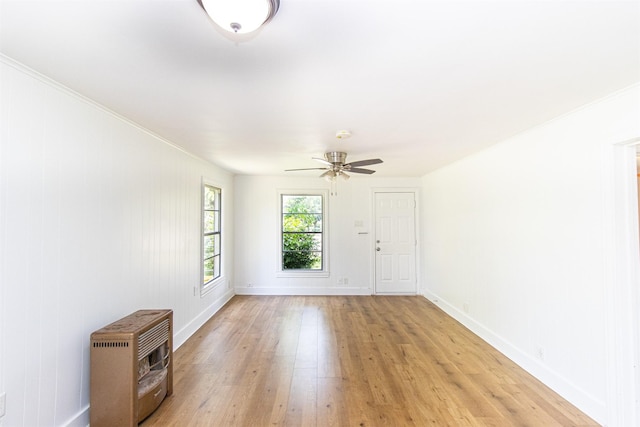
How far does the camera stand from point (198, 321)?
3816 millimetres

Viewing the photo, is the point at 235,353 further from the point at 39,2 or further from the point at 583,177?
the point at 583,177

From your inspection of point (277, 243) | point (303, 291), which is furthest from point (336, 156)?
point (303, 291)

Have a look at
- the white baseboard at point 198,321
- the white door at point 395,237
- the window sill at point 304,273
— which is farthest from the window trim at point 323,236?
the white baseboard at point 198,321

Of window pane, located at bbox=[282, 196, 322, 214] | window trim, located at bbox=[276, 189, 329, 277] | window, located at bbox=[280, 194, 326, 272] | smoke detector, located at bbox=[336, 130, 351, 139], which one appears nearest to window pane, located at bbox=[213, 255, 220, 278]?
A: window trim, located at bbox=[276, 189, 329, 277]

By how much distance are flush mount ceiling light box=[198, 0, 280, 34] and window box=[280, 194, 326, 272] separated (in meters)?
4.64

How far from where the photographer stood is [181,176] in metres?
3.42

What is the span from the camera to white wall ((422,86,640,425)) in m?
2.02

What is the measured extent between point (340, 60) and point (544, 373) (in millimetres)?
3172

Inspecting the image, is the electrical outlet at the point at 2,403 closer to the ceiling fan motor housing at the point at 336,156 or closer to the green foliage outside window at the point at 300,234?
the ceiling fan motor housing at the point at 336,156

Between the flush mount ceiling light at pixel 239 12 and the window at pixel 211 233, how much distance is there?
3.43 metres

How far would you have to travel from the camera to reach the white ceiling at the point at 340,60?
113 cm

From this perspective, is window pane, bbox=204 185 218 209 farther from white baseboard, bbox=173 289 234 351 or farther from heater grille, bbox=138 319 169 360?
heater grille, bbox=138 319 169 360

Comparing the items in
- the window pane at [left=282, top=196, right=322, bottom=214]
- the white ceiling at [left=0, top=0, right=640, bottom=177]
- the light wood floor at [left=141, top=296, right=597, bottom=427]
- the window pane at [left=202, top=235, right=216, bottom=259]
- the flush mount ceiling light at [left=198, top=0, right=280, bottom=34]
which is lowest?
the light wood floor at [left=141, top=296, right=597, bottom=427]

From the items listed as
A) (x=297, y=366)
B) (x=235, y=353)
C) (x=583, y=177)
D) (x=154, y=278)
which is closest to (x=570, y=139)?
(x=583, y=177)
